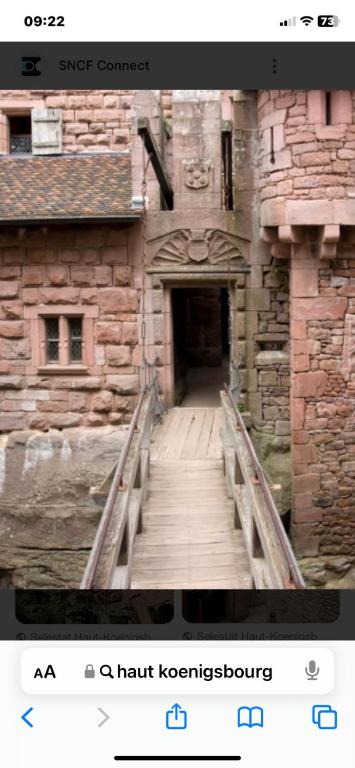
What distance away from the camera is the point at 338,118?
794 cm

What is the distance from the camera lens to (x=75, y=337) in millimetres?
9266

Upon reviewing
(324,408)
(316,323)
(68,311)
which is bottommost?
(324,408)

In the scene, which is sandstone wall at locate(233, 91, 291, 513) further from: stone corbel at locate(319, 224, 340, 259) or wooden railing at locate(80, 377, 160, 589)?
wooden railing at locate(80, 377, 160, 589)

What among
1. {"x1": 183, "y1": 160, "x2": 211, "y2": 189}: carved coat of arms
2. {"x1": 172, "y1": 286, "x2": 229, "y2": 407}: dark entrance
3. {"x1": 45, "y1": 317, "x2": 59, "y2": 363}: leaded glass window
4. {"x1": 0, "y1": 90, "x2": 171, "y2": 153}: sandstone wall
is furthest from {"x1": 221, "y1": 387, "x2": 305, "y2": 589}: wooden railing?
{"x1": 172, "y1": 286, "x2": 229, "y2": 407}: dark entrance

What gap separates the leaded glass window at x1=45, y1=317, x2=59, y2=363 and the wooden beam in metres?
1.91

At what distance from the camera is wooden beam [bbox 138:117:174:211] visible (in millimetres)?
7176

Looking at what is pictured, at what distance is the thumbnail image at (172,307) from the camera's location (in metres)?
8.34

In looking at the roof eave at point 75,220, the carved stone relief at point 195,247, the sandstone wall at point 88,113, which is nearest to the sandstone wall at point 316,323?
the carved stone relief at point 195,247

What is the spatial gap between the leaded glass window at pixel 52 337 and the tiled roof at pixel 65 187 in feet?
4.32

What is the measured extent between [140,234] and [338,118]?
2473mm

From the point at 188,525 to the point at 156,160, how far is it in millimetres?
3702
